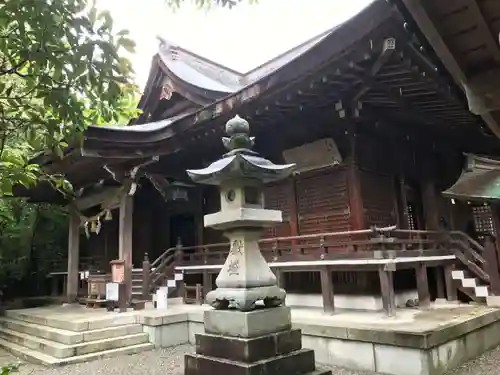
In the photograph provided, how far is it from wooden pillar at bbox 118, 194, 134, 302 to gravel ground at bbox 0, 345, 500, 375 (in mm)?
2410

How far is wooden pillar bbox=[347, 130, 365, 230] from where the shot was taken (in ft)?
25.7

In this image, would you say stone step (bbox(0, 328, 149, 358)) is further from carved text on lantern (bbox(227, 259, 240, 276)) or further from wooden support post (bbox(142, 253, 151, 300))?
carved text on lantern (bbox(227, 259, 240, 276))

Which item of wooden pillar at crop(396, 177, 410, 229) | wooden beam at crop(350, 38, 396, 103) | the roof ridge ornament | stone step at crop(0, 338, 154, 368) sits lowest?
stone step at crop(0, 338, 154, 368)

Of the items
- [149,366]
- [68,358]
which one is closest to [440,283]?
[149,366]

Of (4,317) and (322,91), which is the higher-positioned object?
(322,91)

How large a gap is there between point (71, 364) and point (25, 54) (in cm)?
542

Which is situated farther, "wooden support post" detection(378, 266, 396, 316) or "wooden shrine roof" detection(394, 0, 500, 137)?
"wooden support post" detection(378, 266, 396, 316)

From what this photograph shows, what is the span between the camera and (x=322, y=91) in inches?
263

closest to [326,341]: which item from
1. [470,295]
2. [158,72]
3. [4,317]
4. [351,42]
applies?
[470,295]

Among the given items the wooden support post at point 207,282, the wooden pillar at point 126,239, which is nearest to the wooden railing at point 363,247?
the wooden support post at point 207,282

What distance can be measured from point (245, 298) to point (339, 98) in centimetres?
393

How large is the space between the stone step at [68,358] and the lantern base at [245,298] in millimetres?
3071

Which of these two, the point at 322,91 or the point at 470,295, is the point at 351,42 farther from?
the point at 470,295

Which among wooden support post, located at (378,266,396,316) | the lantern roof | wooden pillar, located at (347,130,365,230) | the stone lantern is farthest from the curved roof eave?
wooden support post, located at (378,266,396,316)
